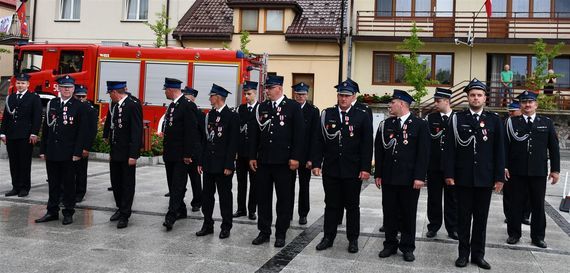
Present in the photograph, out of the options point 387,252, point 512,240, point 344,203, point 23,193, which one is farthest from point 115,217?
point 512,240

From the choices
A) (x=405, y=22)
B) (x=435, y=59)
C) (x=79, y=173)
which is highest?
(x=405, y=22)

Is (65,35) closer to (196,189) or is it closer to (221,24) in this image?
(221,24)

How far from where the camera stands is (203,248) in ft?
21.5

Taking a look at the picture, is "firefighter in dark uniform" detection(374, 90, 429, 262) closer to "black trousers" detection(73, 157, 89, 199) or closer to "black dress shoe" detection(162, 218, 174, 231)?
"black dress shoe" detection(162, 218, 174, 231)

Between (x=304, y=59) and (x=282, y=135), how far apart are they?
19199 mm

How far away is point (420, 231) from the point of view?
309 inches

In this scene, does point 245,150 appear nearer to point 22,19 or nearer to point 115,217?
point 115,217

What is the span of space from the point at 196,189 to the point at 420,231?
356 cm

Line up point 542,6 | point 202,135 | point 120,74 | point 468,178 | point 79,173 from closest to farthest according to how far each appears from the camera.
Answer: point 468,178, point 202,135, point 79,173, point 120,74, point 542,6

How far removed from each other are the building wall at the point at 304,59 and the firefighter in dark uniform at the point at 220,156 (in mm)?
18247

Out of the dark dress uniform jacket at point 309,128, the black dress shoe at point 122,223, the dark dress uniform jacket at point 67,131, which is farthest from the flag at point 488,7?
the black dress shoe at point 122,223

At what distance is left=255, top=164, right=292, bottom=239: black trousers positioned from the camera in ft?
22.6

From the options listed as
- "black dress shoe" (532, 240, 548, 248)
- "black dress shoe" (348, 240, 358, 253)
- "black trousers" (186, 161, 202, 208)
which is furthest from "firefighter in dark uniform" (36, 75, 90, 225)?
"black dress shoe" (532, 240, 548, 248)

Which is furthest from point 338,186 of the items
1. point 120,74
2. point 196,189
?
point 120,74
